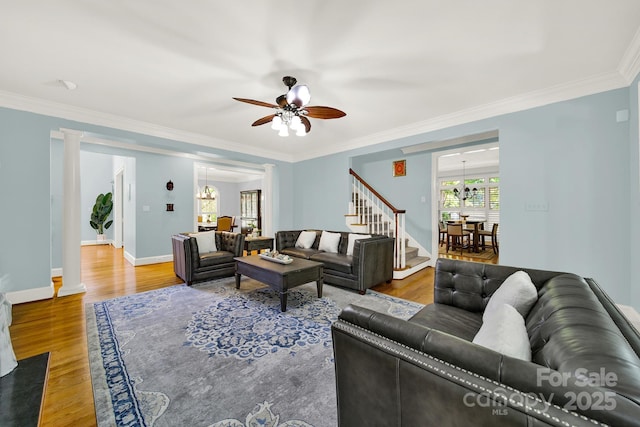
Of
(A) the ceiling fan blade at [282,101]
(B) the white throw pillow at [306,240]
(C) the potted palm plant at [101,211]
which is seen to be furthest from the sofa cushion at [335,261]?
(C) the potted palm plant at [101,211]

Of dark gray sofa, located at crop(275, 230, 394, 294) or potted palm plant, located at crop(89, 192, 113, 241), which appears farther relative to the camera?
potted palm plant, located at crop(89, 192, 113, 241)

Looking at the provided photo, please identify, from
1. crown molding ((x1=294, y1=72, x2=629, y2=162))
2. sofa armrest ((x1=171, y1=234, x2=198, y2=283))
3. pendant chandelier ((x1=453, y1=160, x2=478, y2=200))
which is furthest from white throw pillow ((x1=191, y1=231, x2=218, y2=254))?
pendant chandelier ((x1=453, y1=160, x2=478, y2=200))

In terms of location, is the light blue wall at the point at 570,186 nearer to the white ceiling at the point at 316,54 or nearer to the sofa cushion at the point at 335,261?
the white ceiling at the point at 316,54

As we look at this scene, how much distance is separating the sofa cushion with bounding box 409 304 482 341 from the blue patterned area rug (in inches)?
30.6

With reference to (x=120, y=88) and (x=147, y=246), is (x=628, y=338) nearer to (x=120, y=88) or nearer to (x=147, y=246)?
(x=120, y=88)

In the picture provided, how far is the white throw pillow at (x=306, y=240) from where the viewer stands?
16.0ft

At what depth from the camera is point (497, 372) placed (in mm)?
757

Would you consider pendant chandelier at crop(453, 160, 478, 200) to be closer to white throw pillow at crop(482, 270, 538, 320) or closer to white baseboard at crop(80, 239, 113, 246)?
white throw pillow at crop(482, 270, 538, 320)

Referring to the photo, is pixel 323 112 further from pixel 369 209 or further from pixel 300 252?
pixel 369 209

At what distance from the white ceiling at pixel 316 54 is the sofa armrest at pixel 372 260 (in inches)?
73.4

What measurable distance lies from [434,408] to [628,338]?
2.36ft

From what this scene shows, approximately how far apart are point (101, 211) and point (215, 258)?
596 centimetres

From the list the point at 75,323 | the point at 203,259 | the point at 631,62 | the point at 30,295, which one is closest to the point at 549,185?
the point at 631,62

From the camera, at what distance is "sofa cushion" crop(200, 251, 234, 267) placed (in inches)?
161
